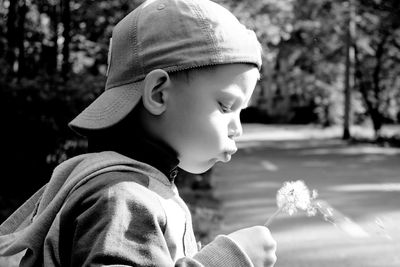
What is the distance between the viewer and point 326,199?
850cm

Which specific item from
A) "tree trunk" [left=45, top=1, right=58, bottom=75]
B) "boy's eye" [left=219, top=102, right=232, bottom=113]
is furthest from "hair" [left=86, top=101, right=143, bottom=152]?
"tree trunk" [left=45, top=1, right=58, bottom=75]

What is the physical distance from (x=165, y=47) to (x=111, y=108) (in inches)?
7.9

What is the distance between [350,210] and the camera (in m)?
7.77

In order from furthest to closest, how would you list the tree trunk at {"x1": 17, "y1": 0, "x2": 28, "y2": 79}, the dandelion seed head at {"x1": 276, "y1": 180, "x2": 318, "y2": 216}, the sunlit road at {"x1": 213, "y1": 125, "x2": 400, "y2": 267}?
1. the tree trunk at {"x1": 17, "y1": 0, "x2": 28, "y2": 79}
2. the sunlit road at {"x1": 213, "y1": 125, "x2": 400, "y2": 267}
3. the dandelion seed head at {"x1": 276, "y1": 180, "x2": 318, "y2": 216}

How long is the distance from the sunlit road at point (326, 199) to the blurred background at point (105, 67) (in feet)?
1.37

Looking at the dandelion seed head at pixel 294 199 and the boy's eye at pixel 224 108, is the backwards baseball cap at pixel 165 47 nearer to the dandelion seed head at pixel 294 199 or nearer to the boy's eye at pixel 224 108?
the boy's eye at pixel 224 108

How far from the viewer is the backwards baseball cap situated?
149 centimetres

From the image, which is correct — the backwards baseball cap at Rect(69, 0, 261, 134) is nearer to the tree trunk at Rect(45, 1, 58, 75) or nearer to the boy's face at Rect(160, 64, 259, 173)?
the boy's face at Rect(160, 64, 259, 173)

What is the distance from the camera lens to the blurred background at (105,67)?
23.5 feet

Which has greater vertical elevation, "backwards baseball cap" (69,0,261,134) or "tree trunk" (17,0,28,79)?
"backwards baseball cap" (69,0,261,134)

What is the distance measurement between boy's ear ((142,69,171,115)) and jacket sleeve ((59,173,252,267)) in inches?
8.4

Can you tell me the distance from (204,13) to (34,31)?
10.3 meters

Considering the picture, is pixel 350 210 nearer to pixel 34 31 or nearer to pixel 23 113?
pixel 23 113

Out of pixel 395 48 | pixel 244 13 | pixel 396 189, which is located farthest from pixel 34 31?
pixel 395 48
